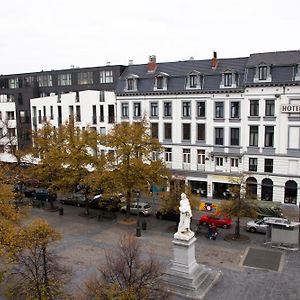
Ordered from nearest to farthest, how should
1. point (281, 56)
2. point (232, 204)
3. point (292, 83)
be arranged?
point (232, 204) → point (292, 83) → point (281, 56)

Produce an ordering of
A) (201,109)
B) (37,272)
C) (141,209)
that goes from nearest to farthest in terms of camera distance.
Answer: (37,272) → (141,209) → (201,109)

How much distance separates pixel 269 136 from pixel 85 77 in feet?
102

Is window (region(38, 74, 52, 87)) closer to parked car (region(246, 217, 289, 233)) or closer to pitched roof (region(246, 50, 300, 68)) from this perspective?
pitched roof (region(246, 50, 300, 68))

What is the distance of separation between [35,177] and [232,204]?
24.9 m

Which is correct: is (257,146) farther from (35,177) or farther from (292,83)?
(35,177)

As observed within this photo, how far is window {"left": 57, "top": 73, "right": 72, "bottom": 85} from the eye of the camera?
214 ft

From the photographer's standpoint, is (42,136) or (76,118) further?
(76,118)

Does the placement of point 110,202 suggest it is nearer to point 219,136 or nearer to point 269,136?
point 219,136

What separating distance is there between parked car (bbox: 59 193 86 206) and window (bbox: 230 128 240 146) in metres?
19.1

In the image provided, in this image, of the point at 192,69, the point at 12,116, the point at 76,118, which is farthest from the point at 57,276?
the point at 12,116

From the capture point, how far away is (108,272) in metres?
19.3

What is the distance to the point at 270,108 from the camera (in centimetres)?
4447

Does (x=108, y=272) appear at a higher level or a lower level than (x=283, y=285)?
higher

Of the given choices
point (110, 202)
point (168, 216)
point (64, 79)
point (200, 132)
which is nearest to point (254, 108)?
point (200, 132)
